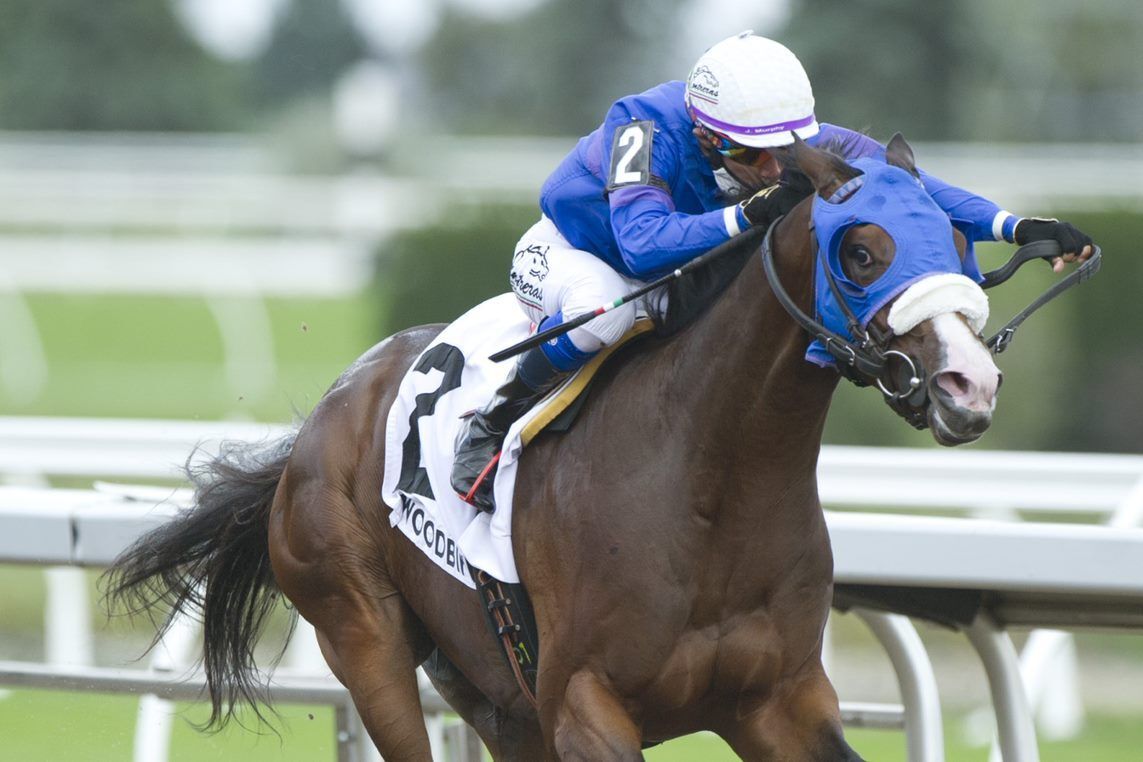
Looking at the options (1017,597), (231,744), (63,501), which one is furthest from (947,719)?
(63,501)

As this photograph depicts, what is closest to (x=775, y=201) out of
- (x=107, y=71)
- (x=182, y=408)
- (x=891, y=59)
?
(x=182, y=408)

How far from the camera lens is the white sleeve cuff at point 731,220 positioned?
128 inches

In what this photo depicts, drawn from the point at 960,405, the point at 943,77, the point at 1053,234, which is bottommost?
the point at 960,405

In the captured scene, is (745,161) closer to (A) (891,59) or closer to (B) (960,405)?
(B) (960,405)

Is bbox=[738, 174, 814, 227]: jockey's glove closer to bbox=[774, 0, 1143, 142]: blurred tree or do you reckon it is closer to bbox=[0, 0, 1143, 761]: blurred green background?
bbox=[0, 0, 1143, 761]: blurred green background

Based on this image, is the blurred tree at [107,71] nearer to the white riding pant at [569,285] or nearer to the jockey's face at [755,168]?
the white riding pant at [569,285]

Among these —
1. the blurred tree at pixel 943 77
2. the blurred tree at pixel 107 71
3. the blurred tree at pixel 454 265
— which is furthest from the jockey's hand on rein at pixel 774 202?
the blurred tree at pixel 107 71

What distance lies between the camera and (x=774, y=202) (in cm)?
323

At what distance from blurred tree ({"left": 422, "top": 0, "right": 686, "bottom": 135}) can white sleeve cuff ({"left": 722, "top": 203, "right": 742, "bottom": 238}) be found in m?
26.4

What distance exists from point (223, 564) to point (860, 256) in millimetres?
2211

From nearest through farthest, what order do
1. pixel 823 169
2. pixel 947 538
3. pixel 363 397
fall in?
pixel 823 169, pixel 947 538, pixel 363 397

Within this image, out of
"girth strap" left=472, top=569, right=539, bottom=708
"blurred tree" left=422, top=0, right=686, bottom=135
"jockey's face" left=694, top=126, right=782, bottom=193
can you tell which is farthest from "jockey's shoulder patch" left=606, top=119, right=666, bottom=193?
"blurred tree" left=422, top=0, right=686, bottom=135

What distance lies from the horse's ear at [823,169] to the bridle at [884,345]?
0.49 feet

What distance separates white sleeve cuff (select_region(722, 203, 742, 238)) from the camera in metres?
3.26
